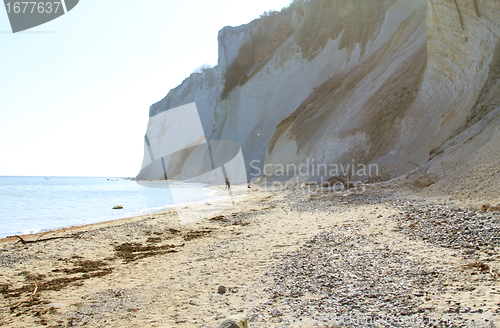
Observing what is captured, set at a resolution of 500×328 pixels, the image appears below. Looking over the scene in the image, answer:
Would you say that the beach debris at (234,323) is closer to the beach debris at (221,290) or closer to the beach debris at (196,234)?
the beach debris at (221,290)

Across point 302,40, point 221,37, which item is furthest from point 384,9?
point 221,37

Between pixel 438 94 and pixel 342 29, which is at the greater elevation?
pixel 342 29

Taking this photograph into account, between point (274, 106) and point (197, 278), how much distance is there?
97.2ft

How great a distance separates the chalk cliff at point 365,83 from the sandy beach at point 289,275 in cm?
499

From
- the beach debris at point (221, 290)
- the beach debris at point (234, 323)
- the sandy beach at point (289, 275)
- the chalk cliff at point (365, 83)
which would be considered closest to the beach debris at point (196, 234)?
the sandy beach at point (289, 275)

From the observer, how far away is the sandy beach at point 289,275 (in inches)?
107

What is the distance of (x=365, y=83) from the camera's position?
62.7 feet

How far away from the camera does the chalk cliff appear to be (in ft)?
35.5

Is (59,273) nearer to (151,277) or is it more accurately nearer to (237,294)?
(151,277)

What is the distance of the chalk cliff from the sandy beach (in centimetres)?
499

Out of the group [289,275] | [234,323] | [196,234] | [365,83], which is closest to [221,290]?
[289,275]

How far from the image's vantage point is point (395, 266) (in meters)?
3.56

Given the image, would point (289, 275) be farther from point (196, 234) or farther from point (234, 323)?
point (196, 234)

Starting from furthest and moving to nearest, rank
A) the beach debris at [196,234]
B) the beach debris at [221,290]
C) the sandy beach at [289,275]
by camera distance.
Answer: the beach debris at [196,234], the beach debris at [221,290], the sandy beach at [289,275]
